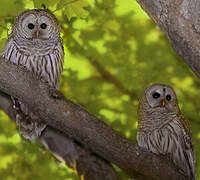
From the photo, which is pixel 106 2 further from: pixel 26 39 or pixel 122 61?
pixel 26 39

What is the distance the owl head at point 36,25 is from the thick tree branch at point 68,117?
1.33 metres

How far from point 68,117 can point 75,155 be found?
95cm

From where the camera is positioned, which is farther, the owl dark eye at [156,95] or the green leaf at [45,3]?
the owl dark eye at [156,95]

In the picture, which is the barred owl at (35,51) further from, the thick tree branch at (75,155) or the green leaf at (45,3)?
the green leaf at (45,3)

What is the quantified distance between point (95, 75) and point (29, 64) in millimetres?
1593

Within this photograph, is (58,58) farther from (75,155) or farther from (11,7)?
(75,155)

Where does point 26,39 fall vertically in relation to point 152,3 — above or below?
below

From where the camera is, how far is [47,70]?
14.5 feet

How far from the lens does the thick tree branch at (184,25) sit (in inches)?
108

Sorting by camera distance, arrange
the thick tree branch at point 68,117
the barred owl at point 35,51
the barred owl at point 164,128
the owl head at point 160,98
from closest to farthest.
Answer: the thick tree branch at point 68,117
the barred owl at point 35,51
the barred owl at point 164,128
the owl head at point 160,98

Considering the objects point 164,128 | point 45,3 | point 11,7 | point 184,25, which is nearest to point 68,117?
point 184,25

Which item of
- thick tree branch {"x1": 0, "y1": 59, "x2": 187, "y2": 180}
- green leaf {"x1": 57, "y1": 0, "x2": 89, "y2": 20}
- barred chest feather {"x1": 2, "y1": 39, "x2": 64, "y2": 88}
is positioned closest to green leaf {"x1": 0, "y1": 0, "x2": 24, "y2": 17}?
barred chest feather {"x1": 2, "y1": 39, "x2": 64, "y2": 88}

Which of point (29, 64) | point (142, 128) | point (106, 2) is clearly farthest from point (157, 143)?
point (106, 2)

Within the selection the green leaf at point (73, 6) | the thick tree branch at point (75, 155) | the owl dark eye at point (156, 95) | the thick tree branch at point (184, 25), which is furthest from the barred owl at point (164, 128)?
the thick tree branch at point (184, 25)
